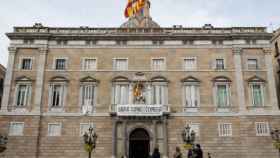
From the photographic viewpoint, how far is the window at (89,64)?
29547mm

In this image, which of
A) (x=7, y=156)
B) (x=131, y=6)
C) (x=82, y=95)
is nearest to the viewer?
(x=7, y=156)

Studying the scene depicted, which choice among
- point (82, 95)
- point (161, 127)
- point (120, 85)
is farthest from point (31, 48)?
point (161, 127)

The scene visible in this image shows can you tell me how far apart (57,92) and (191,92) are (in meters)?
12.8

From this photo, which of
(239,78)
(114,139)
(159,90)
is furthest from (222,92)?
(114,139)

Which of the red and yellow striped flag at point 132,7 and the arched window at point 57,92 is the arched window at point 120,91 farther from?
the red and yellow striped flag at point 132,7

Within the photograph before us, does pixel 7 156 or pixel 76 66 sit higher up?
pixel 76 66

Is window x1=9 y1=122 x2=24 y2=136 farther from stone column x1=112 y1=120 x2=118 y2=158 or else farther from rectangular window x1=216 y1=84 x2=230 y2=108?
rectangular window x1=216 y1=84 x2=230 y2=108

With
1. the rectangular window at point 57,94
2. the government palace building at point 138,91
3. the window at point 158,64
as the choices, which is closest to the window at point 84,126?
the government palace building at point 138,91

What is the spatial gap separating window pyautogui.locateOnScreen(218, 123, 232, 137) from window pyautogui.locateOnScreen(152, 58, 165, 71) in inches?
305

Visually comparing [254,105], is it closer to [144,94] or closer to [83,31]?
[144,94]

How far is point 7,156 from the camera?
1050 inches

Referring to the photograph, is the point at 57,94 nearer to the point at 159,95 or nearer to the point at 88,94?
the point at 88,94

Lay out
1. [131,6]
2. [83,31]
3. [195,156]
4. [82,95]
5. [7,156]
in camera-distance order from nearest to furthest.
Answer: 1. [195,156]
2. [7,156]
3. [82,95]
4. [83,31]
5. [131,6]

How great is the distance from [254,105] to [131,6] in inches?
724
